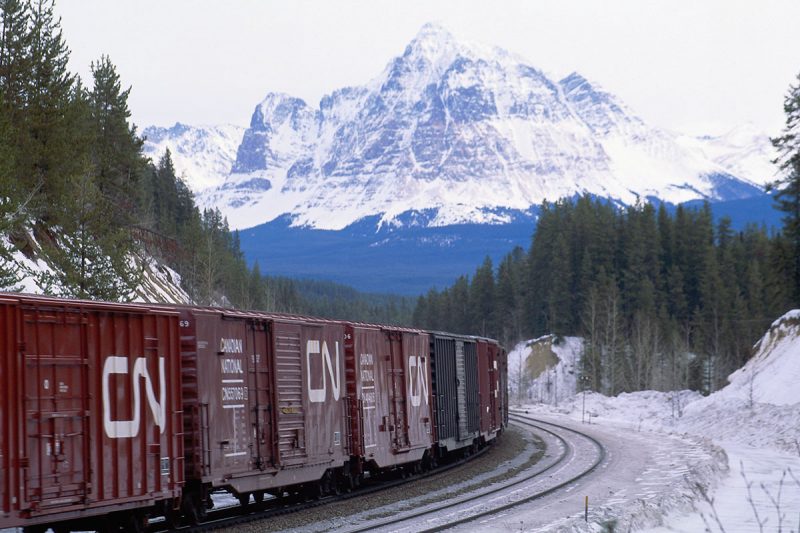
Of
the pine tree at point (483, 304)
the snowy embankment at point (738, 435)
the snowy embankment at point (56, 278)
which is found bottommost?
the snowy embankment at point (738, 435)

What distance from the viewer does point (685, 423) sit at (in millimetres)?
49844

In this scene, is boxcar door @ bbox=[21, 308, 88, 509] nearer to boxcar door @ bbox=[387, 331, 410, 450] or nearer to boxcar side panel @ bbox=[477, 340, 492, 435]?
boxcar door @ bbox=[387, 331, 410, 450]

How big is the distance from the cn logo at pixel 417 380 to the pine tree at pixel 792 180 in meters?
37.2

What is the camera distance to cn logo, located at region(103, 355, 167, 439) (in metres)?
15.1

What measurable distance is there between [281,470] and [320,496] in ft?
10.3

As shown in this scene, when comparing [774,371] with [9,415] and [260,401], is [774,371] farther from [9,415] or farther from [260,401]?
[9,415]

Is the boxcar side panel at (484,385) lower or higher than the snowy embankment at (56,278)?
lower

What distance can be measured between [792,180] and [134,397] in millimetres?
52661

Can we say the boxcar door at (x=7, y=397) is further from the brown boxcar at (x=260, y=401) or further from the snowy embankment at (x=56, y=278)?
the snowy embankment at (x=56, y=278)

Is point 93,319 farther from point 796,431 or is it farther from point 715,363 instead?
point 715,363

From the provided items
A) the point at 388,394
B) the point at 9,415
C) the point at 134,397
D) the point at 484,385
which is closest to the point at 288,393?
the point at 134,397

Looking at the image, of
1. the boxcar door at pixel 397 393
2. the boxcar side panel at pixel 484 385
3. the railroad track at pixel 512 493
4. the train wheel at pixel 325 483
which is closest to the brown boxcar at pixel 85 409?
the railroad track at pixel 512 493

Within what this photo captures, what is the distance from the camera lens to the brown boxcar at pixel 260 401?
1777cm

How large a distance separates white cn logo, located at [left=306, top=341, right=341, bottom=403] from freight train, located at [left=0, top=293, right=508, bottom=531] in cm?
4
